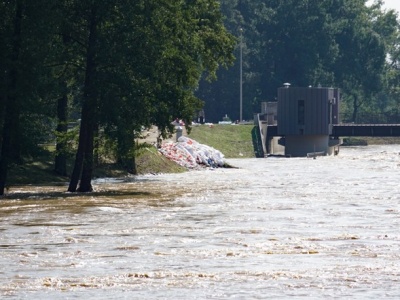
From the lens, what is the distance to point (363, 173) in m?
69.4

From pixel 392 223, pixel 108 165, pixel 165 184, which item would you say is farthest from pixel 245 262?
pixel 108 165

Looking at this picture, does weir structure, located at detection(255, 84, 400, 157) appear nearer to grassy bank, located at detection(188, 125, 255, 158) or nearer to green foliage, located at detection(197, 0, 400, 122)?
grassy bank, located at detection(188, 125, 255, 158)

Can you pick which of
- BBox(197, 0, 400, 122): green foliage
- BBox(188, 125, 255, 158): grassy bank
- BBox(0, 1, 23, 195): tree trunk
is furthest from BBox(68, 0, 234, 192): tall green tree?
BBox(197, 0, 400, 122): green foliage

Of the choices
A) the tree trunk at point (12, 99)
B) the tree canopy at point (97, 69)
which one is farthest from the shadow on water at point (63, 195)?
the tree trunk at point (12, 99)

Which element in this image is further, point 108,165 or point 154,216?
point 108,165

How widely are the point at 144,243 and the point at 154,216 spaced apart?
785 centimetres

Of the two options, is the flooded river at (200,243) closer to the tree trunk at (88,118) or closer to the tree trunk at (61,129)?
the tree trunk at (88,118)

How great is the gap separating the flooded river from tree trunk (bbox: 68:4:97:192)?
0.94 metres

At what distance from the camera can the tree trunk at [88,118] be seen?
4828cm

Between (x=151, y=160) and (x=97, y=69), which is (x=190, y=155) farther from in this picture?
(x=97, y=69)

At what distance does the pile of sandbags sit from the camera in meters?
72.5

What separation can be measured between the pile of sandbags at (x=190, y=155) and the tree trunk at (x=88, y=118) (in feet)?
70.0

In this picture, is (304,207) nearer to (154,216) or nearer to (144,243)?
(154,216)

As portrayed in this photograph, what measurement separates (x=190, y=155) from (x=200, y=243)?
1732 inches
